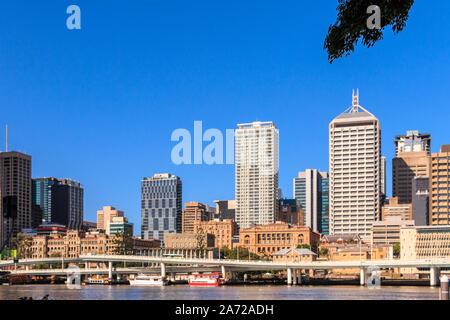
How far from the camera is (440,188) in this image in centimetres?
18612

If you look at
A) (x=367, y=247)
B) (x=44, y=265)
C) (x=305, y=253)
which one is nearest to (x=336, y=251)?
(x=367, y=247)

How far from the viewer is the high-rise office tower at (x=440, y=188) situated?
184 metres

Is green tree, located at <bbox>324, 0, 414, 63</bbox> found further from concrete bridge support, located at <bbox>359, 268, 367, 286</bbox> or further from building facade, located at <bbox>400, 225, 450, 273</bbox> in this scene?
building facade, located at <bbox>400, 225, 450, 273</bbox>

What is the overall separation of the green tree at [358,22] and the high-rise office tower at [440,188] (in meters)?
178

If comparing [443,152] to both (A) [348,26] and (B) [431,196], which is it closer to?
Answer: (B) [431,196]

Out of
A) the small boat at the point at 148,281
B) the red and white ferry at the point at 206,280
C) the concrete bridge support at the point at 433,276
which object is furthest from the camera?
the small boat at the point at 148,281

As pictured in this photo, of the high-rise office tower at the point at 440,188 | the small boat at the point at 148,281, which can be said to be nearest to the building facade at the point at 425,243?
the high-rise office tower at the point at 440,188

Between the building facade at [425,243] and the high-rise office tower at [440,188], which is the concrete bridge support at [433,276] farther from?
the high-rise office tower at [440,188]

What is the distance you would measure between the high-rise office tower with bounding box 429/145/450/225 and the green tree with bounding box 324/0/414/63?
178 metres

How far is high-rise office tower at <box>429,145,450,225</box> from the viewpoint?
184125 mm

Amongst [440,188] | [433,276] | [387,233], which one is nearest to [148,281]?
[433,276]

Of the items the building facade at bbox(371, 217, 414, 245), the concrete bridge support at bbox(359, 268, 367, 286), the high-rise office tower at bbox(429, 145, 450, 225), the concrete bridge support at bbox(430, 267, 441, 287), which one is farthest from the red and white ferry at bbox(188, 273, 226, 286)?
the high-rise office tower at bbox(429, 145, 450, 225)

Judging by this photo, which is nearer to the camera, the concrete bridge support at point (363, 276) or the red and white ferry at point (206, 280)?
the concrete bridge support at point (363, 276)

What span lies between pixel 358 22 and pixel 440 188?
18183 cm
